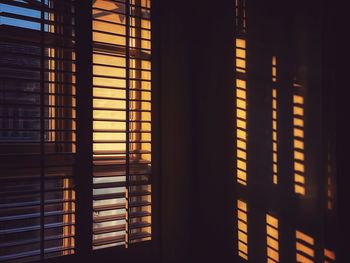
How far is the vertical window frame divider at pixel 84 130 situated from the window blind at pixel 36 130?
35 millimetres

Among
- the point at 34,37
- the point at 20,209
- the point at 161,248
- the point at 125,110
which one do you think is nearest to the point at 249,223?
the point at 161,248

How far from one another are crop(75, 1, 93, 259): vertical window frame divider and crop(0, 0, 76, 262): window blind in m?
0.03

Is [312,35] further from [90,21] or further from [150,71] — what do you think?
[90,21]

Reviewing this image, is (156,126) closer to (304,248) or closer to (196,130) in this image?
(196,130)

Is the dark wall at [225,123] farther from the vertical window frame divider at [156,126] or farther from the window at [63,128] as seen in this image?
the window at [63,128]

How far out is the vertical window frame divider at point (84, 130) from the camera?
1265mm

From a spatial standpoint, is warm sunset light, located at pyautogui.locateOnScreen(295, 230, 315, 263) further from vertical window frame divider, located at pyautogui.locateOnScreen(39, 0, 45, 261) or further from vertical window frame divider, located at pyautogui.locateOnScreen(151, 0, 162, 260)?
vertical window frame divider, located at pyautogui.locateOnScreen(39, 0, 45, 261)

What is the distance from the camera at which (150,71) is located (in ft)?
4.80

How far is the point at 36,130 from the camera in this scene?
113 centimetres

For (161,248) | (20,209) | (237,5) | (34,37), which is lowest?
(161,248)

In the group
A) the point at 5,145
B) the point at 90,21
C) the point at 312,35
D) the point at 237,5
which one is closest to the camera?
the point at 312,35

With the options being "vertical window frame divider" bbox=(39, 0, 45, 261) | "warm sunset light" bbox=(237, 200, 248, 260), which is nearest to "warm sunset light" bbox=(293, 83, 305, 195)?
"warm sunset light" bbox=(237, 200, 248, 260)

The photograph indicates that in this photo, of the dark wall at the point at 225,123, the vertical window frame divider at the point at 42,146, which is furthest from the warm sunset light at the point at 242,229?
the vertical window frame divider at the point at 42,146

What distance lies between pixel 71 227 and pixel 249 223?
84cm
